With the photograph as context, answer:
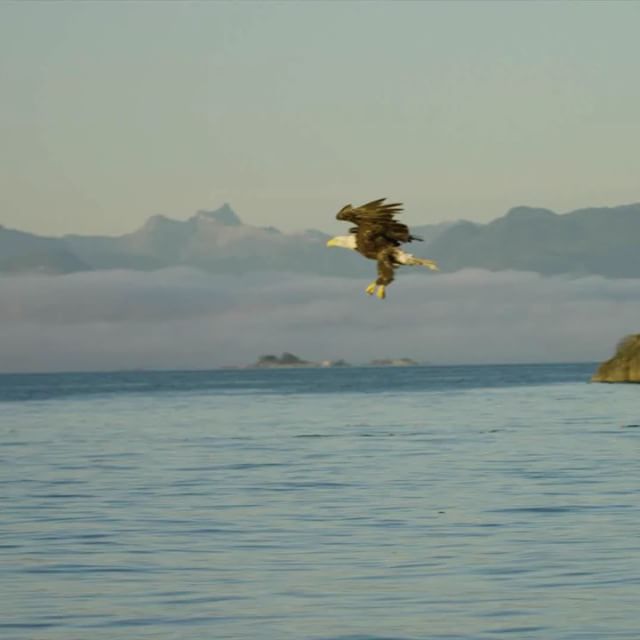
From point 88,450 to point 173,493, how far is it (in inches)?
938

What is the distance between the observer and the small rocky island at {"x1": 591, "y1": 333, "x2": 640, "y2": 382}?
19075 cm

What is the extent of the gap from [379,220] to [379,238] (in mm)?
542

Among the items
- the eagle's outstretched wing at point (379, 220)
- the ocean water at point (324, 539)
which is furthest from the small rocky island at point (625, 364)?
the eagle's outstretched wing at point (379, 220)

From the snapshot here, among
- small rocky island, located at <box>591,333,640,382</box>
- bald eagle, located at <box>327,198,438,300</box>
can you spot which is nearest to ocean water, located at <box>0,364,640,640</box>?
bald eagle, located at <box>327,198,438,300</box>

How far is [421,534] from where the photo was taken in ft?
119

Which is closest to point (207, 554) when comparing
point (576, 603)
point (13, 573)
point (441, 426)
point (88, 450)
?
point (13, 573)

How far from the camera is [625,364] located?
631 ft

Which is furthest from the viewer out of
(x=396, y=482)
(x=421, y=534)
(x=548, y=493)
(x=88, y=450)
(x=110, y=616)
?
(x=88, y=450)

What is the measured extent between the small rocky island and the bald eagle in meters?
166

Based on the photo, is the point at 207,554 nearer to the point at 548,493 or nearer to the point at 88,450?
the point at 548,493

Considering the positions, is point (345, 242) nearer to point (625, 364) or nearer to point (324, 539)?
point (324, 539)

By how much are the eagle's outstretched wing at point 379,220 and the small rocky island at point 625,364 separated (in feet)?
543

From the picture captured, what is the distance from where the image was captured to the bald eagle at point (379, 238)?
2578cm

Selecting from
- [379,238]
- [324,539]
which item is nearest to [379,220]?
[379,238]
